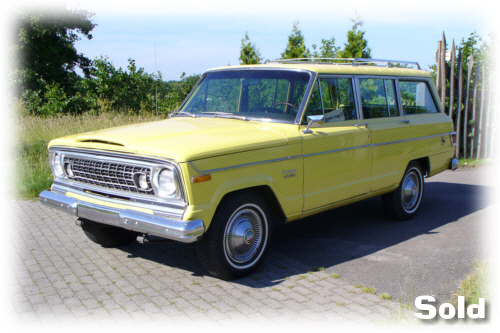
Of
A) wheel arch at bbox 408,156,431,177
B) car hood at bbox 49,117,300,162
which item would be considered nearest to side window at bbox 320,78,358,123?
car hood at bbox 49,117,300,162

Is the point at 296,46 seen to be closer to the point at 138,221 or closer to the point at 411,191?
the point at 411,191

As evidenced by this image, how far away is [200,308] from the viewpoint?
4043mm

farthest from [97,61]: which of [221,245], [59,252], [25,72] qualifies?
[221,245]

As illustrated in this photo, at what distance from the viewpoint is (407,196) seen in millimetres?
7012

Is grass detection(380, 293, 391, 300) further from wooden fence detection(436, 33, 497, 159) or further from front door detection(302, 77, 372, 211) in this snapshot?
wooden fence detection(436, 33, 497, 159)

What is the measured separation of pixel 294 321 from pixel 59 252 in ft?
9.80

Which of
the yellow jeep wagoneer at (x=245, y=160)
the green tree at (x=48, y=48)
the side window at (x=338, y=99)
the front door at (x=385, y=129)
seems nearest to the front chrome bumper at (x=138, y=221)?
the yellow jeep wagoneer at (x=245, y=160)

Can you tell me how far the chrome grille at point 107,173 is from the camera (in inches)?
171

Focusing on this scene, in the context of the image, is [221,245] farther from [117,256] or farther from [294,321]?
[117,256]

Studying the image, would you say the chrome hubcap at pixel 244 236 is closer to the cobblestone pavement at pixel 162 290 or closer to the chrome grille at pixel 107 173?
the cobblestone pavement at pixel 162 290

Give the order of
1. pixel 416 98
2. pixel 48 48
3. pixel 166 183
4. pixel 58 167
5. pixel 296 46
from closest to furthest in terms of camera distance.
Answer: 1. pixel 166 183
2. pixel 58 167
3. pixel 416 98
4. pixel 296 46
5. pixel 48 48

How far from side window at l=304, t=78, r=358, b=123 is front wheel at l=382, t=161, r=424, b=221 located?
145 cm

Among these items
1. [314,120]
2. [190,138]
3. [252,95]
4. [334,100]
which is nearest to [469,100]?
[334,100]

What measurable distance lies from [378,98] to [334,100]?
3.18 feet
